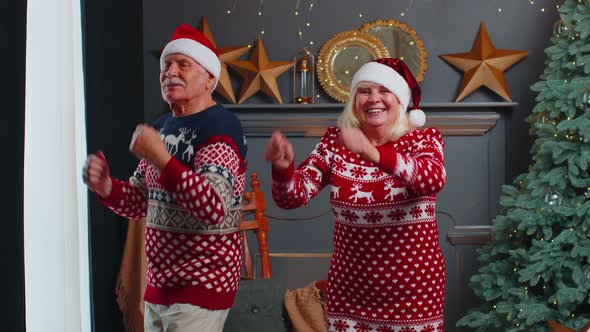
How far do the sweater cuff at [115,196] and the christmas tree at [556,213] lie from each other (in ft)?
6.15

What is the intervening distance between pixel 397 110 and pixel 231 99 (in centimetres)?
202

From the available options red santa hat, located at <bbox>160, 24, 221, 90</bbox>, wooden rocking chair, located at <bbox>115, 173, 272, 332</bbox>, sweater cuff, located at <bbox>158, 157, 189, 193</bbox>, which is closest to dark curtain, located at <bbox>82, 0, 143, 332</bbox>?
wooden rocking chair, located at <bbox>115, 173, 272, 332</bbox>

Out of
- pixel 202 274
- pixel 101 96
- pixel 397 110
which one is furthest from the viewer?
pixel 101 96

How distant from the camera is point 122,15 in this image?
3.36m

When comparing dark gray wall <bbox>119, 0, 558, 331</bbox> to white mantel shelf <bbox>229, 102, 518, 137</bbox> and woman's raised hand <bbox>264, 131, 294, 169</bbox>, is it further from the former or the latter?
woman's raised hand <bbox>264, 131, 294, 169</bbox>

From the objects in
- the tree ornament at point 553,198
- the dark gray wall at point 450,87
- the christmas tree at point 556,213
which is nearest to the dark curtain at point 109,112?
the dark gray wall at point 450,87

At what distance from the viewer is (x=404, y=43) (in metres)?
3.75

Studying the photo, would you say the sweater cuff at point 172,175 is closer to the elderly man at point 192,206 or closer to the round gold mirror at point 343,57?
the elderly man at point 192,206

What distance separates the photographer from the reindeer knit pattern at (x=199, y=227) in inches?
58.1

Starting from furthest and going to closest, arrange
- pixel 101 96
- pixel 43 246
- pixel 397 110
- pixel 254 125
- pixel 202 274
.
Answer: pixel 254 125, pixel 101 96, pixel 43 246, pixel 397 110, pixel 202 274

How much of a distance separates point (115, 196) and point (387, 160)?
1.97 feet
